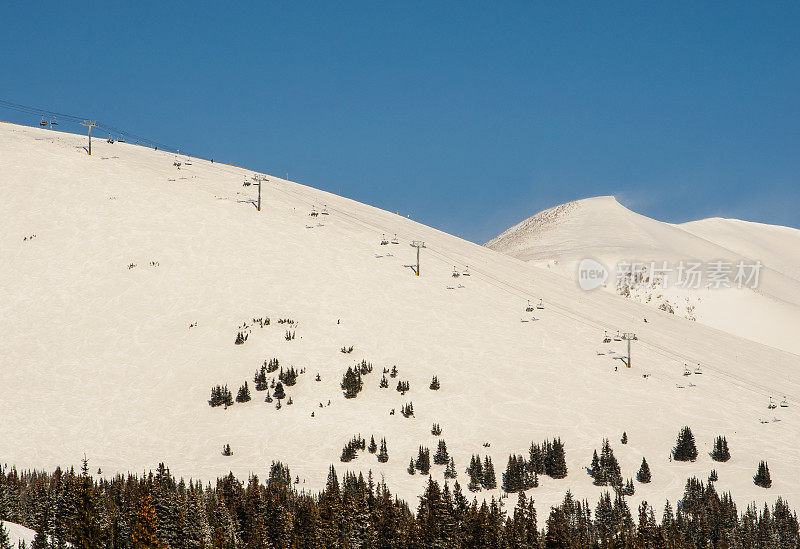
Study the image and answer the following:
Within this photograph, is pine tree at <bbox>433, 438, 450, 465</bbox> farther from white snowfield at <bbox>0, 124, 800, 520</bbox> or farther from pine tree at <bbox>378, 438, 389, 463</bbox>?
pine tree at <bbox>378, 438, 389, 463</bbox>

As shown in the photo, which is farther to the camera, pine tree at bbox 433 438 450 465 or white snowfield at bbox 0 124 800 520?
white snowfield at bbox 0 124 800 520

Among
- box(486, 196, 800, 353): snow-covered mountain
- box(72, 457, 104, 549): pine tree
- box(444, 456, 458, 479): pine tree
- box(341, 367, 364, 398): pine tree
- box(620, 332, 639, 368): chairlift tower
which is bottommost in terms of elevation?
box(72, 457, 104, 549): pine tree

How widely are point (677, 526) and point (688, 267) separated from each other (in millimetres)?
115764

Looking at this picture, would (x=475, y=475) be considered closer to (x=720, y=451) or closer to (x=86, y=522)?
(x=720, y=451)

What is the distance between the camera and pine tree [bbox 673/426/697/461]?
2437 inches

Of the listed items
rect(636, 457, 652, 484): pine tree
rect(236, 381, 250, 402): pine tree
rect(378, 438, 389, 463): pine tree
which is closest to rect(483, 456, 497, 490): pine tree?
rect(378, 438, 389, 463): pine tree

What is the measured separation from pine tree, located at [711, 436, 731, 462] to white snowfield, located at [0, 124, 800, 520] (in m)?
0.97

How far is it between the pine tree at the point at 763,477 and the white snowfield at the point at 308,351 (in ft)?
2.37

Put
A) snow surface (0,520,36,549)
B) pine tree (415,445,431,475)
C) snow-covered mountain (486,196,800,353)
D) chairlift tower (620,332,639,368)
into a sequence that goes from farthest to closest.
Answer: snow-covered mountain (486,196,800,353)
chairlift tower (620,332,639,368)
pine tree (415,445,431,475)
snow surface (0,520,36,549)

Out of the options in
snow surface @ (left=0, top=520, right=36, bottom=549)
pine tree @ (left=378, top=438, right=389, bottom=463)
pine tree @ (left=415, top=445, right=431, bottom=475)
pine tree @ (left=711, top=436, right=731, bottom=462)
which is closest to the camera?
snow surface @ (left=0, top=520, right=36, bottom=549)

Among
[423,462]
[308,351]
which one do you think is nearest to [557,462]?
[423,462]

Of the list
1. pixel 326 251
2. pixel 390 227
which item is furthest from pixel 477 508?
pixel 390 227

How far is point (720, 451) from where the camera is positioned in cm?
6241

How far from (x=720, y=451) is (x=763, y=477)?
4.67m
